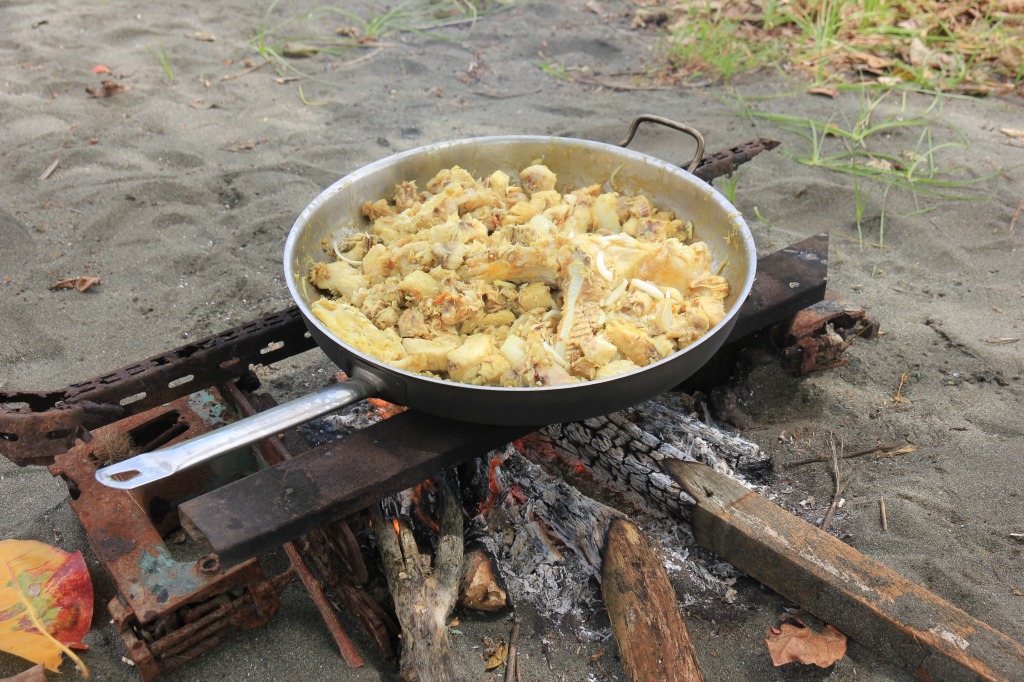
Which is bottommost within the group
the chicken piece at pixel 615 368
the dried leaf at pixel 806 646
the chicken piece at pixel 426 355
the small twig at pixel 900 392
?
the dried leaf at pixel 806 646

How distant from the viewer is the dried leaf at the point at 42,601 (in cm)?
190

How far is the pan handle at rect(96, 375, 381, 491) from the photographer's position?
1.40 meters

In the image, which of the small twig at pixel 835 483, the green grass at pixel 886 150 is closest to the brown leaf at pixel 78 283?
the small twig at pixel 835 483

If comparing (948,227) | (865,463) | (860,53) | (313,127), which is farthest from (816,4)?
(865,463)

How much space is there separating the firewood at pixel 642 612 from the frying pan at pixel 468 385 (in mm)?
464

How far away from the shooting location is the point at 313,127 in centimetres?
455

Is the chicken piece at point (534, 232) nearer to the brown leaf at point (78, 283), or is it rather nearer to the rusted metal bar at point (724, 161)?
the rusted metal bar at point (724, 161)

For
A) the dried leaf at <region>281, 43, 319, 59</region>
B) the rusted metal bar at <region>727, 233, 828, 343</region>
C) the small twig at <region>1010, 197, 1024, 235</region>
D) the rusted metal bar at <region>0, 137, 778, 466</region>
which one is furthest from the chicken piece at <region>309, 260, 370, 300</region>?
the dried leaf at <region>281, 43, 319, 59</region>

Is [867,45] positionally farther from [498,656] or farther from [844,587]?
[498,656]

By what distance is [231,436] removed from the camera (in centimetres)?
150

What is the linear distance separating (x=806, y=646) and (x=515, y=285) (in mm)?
1252

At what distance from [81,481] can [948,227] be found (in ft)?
12.6

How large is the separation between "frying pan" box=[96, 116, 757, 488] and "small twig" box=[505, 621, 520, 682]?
0.66 metres

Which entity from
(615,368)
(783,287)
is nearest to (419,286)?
(615,368)
